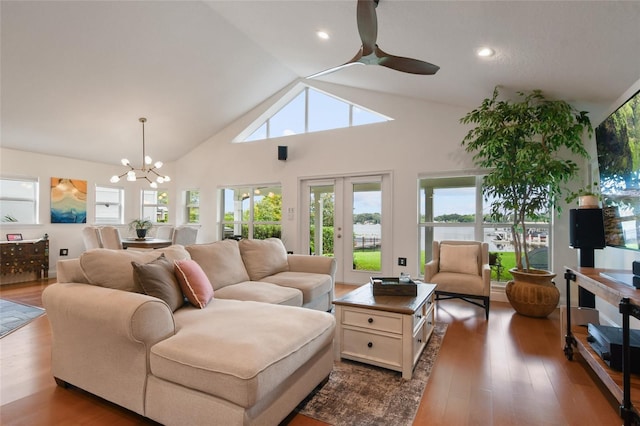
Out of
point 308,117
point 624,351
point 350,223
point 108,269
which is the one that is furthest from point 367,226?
point 108,269

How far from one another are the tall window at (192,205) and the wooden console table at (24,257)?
2586mm

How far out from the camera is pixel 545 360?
2510 millimetres

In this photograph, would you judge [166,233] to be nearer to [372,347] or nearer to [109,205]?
[109,205]

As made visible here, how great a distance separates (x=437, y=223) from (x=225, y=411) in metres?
4.17

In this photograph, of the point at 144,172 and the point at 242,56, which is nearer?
the point at 242,56

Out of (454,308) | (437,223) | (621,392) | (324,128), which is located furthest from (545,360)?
(324,128)

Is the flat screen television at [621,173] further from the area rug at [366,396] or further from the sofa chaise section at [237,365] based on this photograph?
the sofa chaise section at [237,365]

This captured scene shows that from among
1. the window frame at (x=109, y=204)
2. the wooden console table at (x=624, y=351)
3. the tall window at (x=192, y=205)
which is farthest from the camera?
the tall window at (x=192, y=205)

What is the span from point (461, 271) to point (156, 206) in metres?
6.72

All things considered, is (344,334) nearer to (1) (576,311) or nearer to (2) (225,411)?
(2) (225,411)

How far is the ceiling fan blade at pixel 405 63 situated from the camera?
2.57m

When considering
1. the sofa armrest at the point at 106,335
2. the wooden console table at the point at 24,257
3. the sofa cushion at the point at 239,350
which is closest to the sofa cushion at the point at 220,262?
the sofa cushion at the point at 239,350

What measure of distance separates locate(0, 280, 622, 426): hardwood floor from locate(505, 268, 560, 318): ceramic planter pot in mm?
477

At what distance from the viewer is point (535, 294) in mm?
3520
